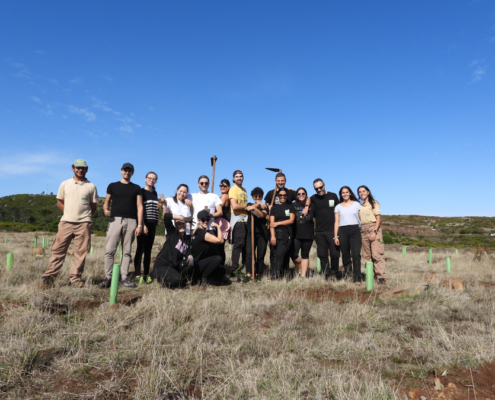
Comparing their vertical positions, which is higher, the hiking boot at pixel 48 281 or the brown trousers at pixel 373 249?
the brown trousers at pixel 373 249

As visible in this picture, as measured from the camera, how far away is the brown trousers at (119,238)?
227 inches

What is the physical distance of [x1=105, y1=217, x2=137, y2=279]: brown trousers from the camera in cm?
577

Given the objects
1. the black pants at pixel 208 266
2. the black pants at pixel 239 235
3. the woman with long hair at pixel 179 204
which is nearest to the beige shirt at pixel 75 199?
the woman with long hair at pixel 179 204

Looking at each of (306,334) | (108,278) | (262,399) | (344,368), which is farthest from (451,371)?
(108,278)

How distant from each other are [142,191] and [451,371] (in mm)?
5186

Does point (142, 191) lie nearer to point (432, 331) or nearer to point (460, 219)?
point (432, 331)

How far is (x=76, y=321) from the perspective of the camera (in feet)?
11.7

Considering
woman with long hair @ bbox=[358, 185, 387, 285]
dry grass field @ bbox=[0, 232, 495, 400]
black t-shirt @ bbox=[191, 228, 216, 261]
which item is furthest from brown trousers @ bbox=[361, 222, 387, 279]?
black t-shirt @ bbox=[191, 228, 216, 261]

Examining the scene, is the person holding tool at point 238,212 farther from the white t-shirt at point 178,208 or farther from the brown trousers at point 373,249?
the brown trousers at point 373,249

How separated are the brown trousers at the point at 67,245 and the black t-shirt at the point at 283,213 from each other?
3.26 meters

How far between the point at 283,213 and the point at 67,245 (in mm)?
3714

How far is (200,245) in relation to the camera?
598 cm

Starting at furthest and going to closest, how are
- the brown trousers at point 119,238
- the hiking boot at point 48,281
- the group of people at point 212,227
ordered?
the brown trousers at point 119,238, the group of people at point 212,227, the hiking boot at point 48,281

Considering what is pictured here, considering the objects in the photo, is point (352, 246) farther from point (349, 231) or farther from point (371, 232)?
point (371, 232)
